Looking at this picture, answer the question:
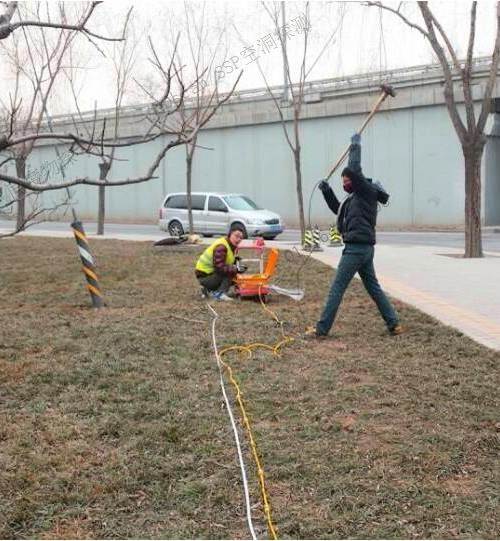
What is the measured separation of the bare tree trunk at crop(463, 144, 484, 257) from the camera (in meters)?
14.9

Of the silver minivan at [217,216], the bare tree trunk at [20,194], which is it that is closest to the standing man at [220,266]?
the bare tree trunk at [20,194]

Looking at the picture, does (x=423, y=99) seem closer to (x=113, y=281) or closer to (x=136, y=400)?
(x=113, y=281)

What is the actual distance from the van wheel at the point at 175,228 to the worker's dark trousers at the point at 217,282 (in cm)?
1466

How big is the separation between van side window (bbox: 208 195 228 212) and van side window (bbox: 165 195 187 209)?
860mm

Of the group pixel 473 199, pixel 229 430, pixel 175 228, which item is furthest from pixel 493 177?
pixel 229 430

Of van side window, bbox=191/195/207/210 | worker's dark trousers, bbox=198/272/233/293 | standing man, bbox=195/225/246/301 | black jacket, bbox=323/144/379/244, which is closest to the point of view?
black jacket, bbox=323/144/379/244

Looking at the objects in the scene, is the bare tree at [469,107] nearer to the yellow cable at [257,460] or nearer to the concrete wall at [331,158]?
the yellow cable at [257,460]

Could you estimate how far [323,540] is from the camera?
10.4 feet

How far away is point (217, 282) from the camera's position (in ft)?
30.7

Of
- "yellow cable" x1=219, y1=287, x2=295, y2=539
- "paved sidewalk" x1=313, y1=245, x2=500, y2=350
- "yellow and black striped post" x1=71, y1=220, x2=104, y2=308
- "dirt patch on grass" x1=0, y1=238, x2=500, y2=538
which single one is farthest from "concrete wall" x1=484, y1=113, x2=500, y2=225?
"yellow and black striped post" x1=71, y1=220, x2=104, y2=308

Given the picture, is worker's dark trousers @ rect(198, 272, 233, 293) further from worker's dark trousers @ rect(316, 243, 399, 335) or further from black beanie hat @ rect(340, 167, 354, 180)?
black beanie hat @ rect(340, 167, 354, 180)

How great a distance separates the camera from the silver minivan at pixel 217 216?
22.8 metres

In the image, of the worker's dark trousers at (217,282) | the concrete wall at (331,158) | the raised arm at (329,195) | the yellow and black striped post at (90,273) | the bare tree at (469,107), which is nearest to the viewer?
the raised arm at (329,195)

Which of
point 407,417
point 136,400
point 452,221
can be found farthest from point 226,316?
point 452,221
